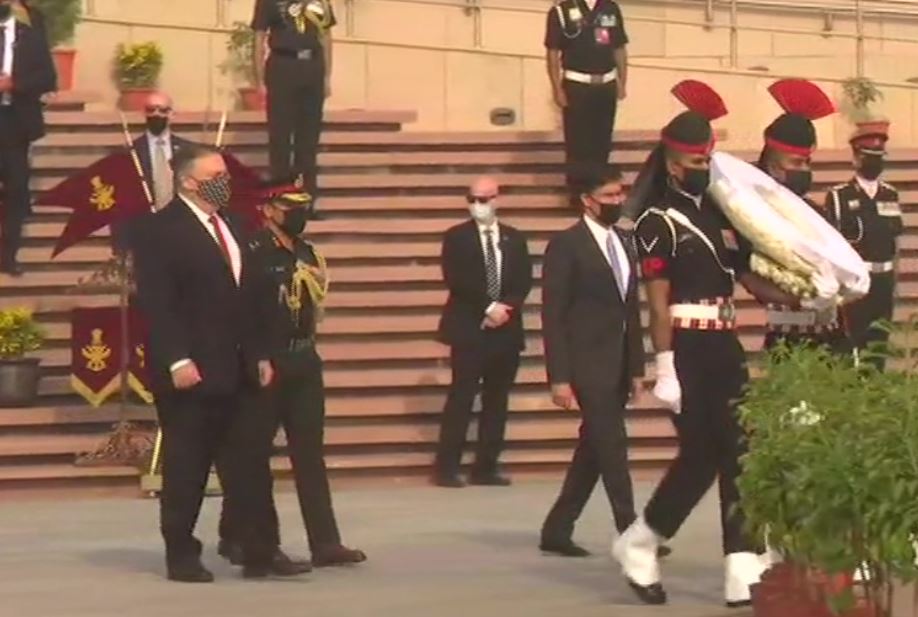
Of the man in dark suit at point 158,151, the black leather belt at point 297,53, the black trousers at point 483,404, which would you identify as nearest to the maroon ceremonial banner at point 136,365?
the man in dark suit at point 158,151

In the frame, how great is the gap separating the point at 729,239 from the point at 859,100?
13490mm

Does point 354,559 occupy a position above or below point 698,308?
below

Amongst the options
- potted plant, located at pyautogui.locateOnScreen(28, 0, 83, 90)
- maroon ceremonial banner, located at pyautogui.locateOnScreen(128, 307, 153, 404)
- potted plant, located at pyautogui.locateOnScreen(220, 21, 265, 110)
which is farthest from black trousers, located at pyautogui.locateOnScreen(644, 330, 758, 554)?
potted plant, located at pyautogui.locateOnScreen(220, 21, 265, 110)

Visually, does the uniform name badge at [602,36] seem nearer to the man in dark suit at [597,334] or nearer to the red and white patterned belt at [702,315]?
the man in dark suit at [597,334]

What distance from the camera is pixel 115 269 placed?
1580 centimetres

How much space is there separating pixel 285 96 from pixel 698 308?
789 centimetres

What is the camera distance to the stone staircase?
627 inches

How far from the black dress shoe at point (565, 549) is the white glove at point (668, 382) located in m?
2.03

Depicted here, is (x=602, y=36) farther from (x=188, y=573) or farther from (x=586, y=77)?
(x=188, y=573)

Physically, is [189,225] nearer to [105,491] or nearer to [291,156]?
[105,491]

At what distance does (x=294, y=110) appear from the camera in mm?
18141

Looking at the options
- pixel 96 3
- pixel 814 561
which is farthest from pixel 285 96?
pixel 814 561

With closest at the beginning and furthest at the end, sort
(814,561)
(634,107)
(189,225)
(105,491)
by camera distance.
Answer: (814,561), (189,225), (105,491), (634,107)

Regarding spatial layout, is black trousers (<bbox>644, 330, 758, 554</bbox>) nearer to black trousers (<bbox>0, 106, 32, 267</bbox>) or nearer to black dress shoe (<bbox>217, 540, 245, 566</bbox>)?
black dress shoe (<bbox>217, 540, 245, 566</bbox>)
